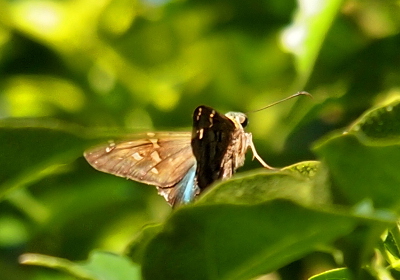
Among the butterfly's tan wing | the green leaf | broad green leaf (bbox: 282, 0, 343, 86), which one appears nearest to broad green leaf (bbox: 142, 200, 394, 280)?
the green leaf

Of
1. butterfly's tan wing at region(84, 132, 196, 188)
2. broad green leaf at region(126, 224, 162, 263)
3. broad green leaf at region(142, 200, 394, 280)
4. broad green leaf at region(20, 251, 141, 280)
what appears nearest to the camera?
broad green leaf at region(142, 200, 394, 280)

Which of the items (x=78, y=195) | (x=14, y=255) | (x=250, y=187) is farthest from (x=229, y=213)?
(x=14, y=255)

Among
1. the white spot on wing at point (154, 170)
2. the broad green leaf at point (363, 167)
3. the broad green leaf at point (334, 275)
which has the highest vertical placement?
the white spot on wing at point (154, 170)

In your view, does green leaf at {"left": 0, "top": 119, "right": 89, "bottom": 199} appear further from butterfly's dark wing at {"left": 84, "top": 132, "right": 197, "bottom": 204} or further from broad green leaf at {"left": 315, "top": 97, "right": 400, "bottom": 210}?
butterfly's dark wing at {"left": 84, "top": 132, "right": 197, "bottom": 204}

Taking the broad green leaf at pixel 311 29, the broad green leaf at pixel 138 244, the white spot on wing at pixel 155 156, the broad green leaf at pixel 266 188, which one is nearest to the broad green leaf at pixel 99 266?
the broad green leaf at pixel 138 244

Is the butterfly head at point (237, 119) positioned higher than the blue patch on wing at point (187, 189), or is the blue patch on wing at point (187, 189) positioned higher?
Result: the butterfly head at point (237, 119)

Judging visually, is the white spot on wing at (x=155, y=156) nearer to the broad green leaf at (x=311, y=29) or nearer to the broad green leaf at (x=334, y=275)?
the broad green leaf at (x=311, y=29)

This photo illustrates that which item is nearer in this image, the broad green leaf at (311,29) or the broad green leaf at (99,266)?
the broad green leaf at (99,266)

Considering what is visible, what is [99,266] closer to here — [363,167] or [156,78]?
[363,167]
